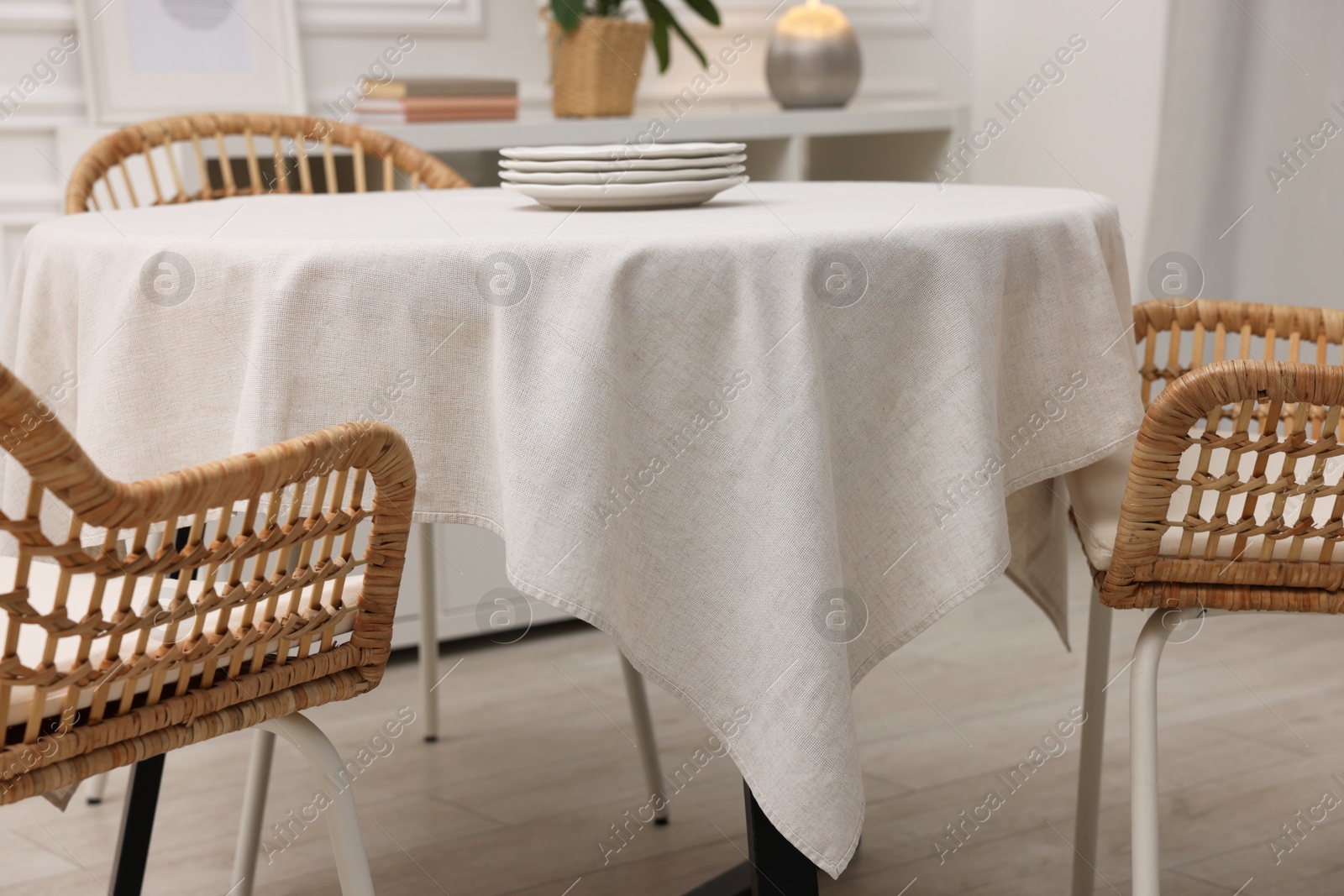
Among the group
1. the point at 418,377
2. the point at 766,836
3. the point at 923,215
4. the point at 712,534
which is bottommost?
the point at 766,836

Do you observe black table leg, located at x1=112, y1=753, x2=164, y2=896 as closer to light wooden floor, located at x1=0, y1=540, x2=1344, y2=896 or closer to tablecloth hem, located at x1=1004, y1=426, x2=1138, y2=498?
light wooden floor, located at x1=0, y1=540, x2=1344, y2=896

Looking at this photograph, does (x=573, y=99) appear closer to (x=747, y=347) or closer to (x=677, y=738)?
(x=677, y=738)

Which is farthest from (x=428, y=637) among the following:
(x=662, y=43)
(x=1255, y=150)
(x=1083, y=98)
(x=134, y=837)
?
(x=1083, y=98)

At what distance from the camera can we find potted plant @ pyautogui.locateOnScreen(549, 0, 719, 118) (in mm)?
2502

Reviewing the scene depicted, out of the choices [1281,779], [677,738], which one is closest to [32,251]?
[677,738]

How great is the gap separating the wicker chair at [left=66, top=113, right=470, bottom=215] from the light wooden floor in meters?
0.84

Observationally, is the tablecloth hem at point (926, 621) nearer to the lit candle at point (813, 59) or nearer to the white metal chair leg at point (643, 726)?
the white metal chair leg at point (643, 726)

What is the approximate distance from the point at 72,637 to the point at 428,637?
1132mm

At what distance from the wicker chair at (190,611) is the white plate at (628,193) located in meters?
0.42

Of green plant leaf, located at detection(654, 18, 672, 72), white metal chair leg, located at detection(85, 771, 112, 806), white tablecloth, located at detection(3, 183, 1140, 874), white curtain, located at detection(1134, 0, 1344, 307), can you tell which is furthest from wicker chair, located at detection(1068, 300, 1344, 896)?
green plant leaf, located at detection(654, 18, 672, 72)

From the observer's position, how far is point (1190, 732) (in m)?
2.02

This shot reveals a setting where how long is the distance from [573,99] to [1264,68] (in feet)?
4.32

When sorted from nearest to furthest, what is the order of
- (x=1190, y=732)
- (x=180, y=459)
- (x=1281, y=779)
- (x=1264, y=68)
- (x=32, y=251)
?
(x=180, y=459)
(x=32, y=251)
(x=1281, y=779)
(x=1190, y=732)
(x=1264, y=68)

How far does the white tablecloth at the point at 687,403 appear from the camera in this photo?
0.95 meters
